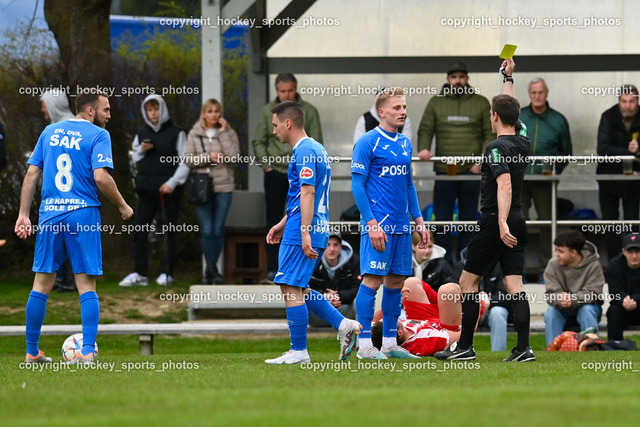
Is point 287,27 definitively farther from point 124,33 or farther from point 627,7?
point 627,7

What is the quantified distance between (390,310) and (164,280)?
5.95m

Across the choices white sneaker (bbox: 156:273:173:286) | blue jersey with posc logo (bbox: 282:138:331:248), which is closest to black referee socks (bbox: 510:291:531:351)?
blue jersey with posc logo (bbox: 282:138:331:248)

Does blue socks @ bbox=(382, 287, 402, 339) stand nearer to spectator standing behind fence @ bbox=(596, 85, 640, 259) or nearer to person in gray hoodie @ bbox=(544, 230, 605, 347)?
person in gray hoodie @ bbox=(544, 230, 605, 347)

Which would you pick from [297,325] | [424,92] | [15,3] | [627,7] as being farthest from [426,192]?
[297,325]

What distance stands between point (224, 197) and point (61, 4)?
441cm

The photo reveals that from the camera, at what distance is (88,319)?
848 centimetres

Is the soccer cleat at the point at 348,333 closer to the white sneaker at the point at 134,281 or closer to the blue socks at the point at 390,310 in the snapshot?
the blue socks at the point at 390,310

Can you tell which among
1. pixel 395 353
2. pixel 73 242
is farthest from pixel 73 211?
pixel 395 353

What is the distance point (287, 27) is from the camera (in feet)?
51.8

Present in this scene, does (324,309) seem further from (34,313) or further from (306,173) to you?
(34,313)

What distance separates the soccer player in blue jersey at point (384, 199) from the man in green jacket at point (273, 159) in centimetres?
486

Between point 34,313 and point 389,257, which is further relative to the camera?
point 389,257

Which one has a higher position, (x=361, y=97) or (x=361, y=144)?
(x=361, y=97)

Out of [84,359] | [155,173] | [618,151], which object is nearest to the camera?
[84,359]
